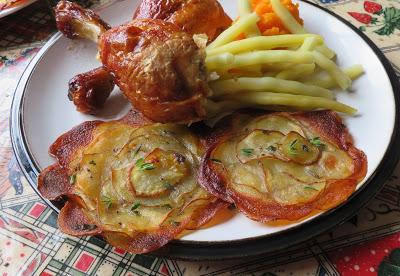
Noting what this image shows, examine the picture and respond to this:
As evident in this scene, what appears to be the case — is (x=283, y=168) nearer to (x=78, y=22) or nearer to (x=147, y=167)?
(x=147, y=167)

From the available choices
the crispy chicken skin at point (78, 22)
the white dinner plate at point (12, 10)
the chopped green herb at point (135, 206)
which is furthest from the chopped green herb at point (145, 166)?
the white dinner plate at point (12, 10)

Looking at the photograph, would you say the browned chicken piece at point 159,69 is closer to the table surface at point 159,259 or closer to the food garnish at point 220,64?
the food garnish at point 220,64

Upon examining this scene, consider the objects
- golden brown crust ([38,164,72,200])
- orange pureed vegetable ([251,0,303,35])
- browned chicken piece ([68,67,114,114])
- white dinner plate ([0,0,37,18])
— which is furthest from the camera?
white dinner plate ([0,0,37,18])

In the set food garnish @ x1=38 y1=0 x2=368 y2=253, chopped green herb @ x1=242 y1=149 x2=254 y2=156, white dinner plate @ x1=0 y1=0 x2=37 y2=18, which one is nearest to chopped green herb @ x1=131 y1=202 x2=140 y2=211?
food garnish @ x1=38 y1=0 x2=368 y2=253

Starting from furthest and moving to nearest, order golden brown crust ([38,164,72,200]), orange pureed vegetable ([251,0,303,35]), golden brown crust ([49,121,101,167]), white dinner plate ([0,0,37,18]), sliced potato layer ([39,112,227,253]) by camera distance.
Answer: white dinner plate ([0,0,37,18])
orange pureed vegetable ([251,0,303,35])
golden brown crust ([49,121,101,167])
golden brown crust ([38,164,72,200])
sliced potato layer ([39,112,227,253])

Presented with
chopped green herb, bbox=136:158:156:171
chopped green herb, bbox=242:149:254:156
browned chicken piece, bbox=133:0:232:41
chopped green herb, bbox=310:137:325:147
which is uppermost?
browned chicken piece, bbox=133:0:232:41

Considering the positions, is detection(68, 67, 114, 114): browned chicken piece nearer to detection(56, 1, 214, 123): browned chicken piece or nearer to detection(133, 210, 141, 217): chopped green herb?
detection(56, 1, 214, 123): browned chicken piece

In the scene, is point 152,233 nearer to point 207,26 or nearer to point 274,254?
point 274,254
